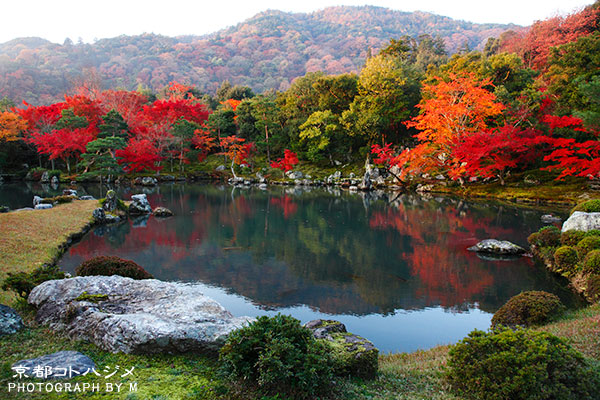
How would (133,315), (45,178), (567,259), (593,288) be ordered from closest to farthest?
1. (133,315)
2. (593,288)
3. (567,259)
4. (45,178)

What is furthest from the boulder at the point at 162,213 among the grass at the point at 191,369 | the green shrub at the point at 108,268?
Answer: the grass at the point at 191,369

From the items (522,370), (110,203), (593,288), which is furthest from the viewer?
(110,203)

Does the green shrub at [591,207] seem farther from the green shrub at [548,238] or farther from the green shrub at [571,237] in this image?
the green shrub at [571,237]

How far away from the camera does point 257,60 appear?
346ft

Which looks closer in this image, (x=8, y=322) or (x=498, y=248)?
(x=8, y=322)

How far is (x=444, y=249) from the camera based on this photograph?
12.5m

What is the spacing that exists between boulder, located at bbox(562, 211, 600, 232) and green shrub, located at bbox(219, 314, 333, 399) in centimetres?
1134

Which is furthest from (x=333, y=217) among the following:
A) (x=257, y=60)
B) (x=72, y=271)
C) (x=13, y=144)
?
(x=257, y=60)

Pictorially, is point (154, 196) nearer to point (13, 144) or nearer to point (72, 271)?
point (72, 271)

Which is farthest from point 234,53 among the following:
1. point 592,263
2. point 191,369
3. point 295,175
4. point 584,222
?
point 191,369

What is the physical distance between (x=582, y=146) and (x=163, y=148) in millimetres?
35821

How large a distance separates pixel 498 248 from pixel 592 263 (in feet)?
12.3

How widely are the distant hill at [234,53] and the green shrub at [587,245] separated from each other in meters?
79.6

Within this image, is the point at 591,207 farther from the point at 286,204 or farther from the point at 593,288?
the point at 286,204
